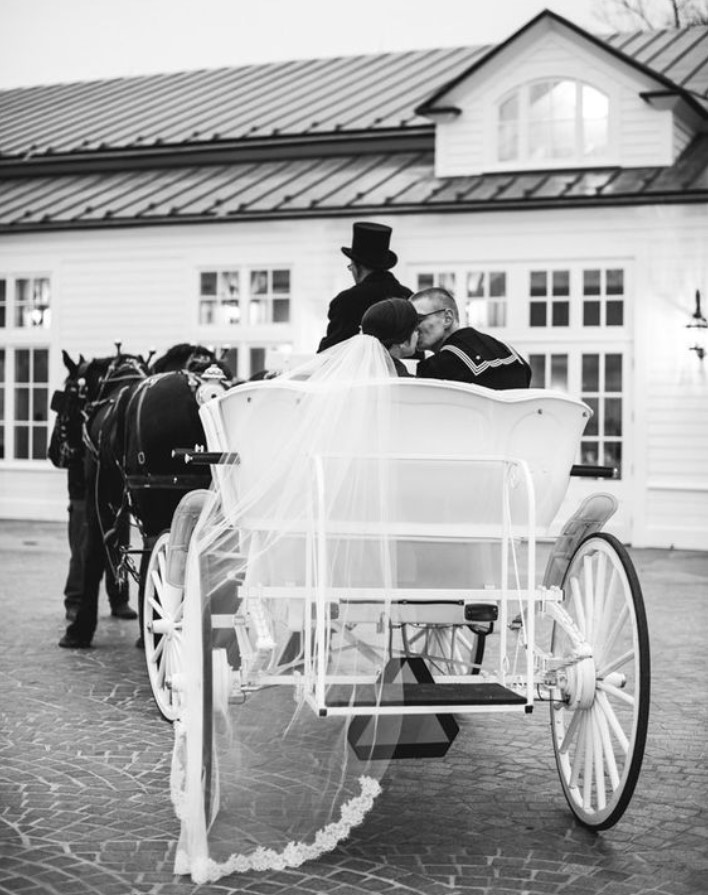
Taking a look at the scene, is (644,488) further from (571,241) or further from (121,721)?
(121,721)

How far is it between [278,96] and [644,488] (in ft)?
31.9

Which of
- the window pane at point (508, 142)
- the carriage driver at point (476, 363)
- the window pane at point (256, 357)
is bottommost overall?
the carriage driver at point (476, 363)

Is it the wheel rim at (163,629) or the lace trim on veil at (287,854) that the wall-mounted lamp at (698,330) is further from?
the lace trim on veil at (287,854)

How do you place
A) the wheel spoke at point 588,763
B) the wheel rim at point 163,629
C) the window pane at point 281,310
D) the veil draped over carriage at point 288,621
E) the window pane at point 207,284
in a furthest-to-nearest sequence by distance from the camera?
the window pane at point 207,284 → the window pane at point 281,310 → the wheel rim at point 163,629 → the wheel spoke at point 588,763 → the veil draped over carriage at point 288,621

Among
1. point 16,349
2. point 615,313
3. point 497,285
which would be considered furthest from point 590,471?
point 16,349

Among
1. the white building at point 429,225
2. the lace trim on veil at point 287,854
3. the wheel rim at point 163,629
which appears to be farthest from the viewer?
the white building at point 429,225

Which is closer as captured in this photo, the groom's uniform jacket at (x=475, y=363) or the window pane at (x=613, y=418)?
the groom's uniform jacket at (x=475, y=363)

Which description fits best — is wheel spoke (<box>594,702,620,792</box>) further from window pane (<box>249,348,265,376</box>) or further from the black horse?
window pane (<box>249,348,265,376</box>)

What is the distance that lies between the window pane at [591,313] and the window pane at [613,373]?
49 centimetres

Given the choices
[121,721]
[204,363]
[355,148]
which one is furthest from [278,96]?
[121,721]

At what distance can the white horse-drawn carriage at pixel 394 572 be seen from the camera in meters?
4.25

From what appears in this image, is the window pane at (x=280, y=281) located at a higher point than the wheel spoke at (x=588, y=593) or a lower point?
higher

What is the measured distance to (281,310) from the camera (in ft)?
61.3

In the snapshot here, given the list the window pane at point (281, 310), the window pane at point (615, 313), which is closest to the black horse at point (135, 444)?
the window pane at point (615, 313)
